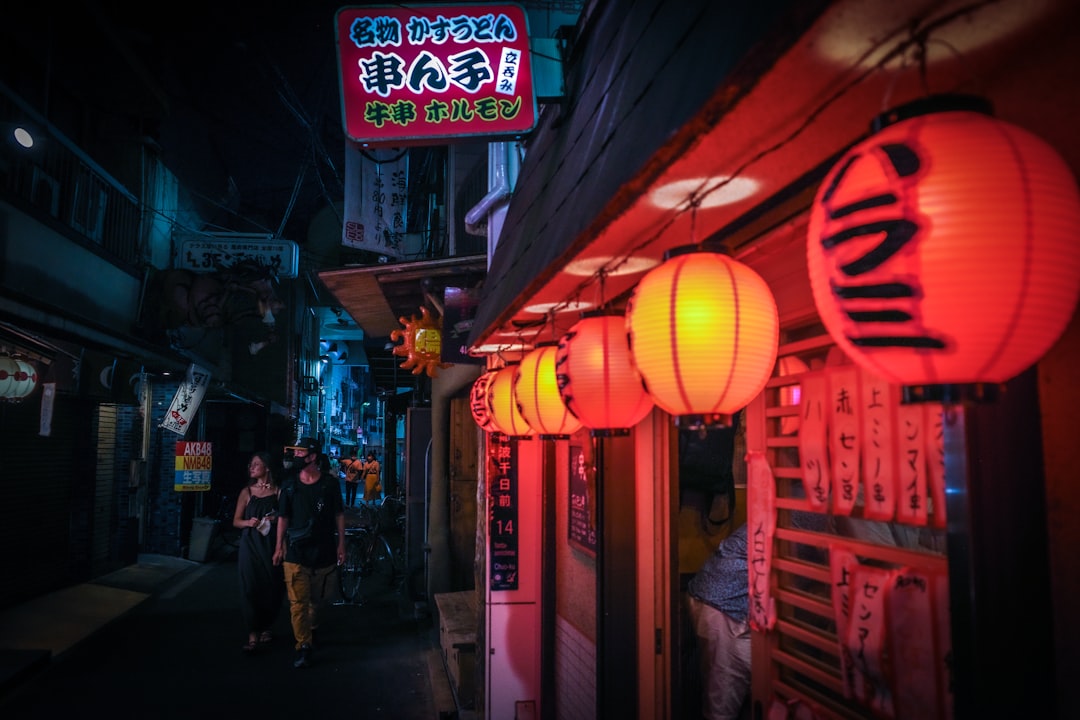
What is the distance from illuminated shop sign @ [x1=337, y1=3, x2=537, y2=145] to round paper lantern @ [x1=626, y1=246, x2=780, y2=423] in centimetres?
477

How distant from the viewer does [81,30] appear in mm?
13930

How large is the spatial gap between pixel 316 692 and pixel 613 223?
947cm

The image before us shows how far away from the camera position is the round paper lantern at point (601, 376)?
4.09 meters

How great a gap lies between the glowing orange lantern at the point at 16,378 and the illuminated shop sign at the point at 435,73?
811 centimetres

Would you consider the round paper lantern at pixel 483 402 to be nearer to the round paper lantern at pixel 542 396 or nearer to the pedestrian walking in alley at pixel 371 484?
the round paper lantern at pixel 542 396

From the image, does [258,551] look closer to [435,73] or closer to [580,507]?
[580,507]

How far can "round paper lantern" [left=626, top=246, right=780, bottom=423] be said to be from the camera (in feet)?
9.69

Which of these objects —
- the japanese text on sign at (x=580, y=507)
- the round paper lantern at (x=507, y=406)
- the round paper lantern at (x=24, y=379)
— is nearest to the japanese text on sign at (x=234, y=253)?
the round paper lantern at (x=24, y=379)

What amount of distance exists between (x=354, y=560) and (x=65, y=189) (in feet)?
35.0

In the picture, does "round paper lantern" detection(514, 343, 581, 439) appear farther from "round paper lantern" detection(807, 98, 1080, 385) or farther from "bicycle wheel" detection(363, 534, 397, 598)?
"bicycle wheel" detection(363, 534, 397, 598)

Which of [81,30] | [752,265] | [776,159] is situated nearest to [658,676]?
[752,265]

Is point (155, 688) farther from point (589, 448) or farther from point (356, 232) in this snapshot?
point (356, 232)

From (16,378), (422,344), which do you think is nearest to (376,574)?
(422,344)

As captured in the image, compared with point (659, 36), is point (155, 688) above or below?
below
